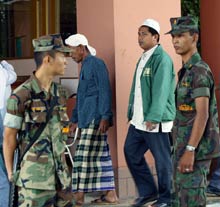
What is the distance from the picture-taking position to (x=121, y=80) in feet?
22.7

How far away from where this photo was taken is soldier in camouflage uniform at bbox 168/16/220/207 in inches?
181

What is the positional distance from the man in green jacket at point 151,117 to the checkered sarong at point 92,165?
1.18 feet

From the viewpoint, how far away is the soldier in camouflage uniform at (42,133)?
4.55 m

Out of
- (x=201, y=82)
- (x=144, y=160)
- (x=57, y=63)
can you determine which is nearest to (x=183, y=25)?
(x=201, y=82)

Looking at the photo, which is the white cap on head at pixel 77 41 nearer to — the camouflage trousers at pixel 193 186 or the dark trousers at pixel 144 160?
the dark trousers at pixel 144 160

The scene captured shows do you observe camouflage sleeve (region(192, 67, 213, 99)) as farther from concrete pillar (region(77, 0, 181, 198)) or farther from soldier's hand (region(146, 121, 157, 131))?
concrete pillar (region(77, 0, 181, 198))

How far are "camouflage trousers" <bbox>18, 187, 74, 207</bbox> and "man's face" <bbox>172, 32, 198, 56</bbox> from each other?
4.63 ft

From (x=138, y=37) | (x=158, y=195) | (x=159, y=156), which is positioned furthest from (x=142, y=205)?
(x=138, y=37)

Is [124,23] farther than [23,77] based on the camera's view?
No

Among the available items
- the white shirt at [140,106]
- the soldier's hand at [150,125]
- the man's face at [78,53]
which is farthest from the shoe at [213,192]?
the man's face at [78,53]

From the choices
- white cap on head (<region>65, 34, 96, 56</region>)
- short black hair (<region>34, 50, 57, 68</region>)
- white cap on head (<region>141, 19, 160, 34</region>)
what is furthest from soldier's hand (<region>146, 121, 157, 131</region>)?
short black hair (<region>34, 50, 57, 68</region>)

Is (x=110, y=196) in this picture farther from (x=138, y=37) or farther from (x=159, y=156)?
(x=138, y=37)

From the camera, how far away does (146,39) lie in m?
6.45

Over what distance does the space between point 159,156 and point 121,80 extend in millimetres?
1044
